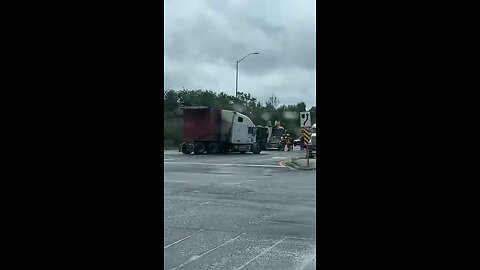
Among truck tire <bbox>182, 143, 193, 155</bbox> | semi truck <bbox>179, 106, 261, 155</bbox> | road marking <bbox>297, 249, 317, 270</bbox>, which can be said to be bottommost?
road marking <bbox>297, 249, 317, 270</bbox>

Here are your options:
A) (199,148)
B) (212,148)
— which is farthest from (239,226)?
(212,148)

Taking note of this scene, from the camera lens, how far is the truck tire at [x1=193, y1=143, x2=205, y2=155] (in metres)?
30.8

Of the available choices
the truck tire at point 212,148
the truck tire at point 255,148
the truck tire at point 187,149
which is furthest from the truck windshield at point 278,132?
the truck tire at point 187,149

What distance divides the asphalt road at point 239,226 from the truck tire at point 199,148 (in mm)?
16186

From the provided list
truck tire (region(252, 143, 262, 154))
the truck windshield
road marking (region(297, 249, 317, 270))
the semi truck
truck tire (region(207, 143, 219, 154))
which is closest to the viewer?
road marking (region(297, 249, 317, 270))

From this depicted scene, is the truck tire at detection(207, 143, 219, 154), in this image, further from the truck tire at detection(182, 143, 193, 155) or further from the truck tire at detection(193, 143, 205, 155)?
the truck tire at detection(182, 143, 193, 155)

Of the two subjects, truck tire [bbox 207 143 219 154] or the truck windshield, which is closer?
truck tire [bbox 207 143 219 154]

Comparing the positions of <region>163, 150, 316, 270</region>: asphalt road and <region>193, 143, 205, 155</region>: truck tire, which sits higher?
<region>193, 143, 205, 155</region>: truck tire

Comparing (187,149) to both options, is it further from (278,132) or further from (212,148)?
(278,132)

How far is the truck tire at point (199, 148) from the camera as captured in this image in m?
30.8

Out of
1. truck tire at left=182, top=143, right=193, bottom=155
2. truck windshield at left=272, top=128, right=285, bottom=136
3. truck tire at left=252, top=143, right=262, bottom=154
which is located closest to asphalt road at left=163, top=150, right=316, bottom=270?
truck tire at left=182, top=143, right=193, bottom=155
